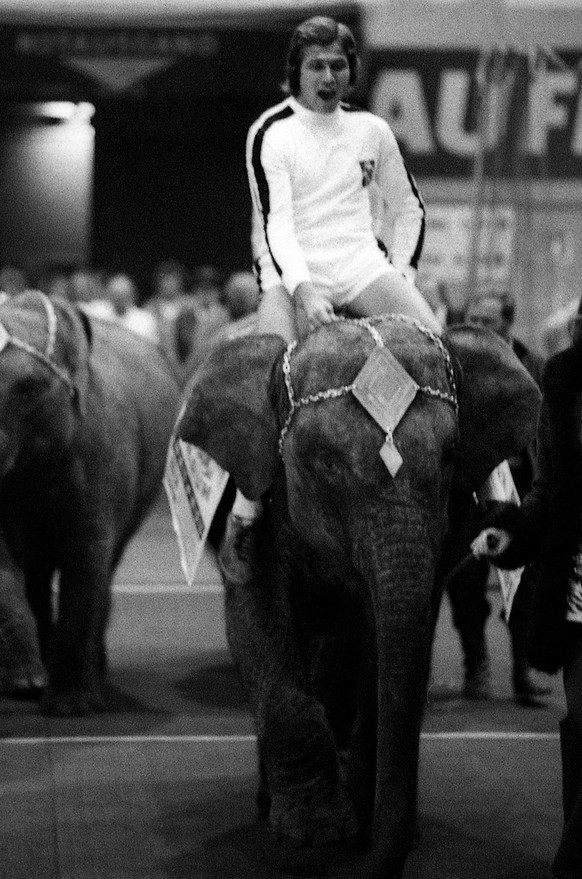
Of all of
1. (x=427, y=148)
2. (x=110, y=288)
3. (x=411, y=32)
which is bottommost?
(x=110, y=288)

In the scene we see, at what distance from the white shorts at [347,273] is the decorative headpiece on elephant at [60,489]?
1529 mm

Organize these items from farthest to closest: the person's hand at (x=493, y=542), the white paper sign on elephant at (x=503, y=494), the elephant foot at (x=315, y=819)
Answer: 1. the white paper sign on elephant at (x=503, y=494)
2. the elephant foot at (x=315, y=819)
3. the person's hand at (x=493, y=542)

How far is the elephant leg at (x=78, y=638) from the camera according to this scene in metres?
7.38

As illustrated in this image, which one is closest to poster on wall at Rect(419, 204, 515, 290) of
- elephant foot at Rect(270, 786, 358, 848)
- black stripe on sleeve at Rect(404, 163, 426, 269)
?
black stripe on sleeve at Rect(404, 163, 426, 269)

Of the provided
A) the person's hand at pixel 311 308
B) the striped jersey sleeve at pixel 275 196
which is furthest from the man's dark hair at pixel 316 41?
the person's hand at pixel 311 308

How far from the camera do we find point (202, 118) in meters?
20.1

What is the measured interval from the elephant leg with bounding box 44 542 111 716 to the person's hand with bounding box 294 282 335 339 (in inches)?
85.1

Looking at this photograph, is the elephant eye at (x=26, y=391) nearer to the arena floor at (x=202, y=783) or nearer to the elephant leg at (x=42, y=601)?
the elephant leg at (x=42, y=601)

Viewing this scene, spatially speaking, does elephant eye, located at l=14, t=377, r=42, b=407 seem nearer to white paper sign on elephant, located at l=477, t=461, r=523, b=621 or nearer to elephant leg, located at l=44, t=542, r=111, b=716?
elephant leg, located at l=44, t=542, r=111, b=716

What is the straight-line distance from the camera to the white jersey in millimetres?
5820

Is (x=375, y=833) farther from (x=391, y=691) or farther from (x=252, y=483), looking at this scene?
(x=252, y=483)

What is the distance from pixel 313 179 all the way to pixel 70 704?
8.46ft

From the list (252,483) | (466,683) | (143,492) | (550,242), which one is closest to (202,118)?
(550,242)

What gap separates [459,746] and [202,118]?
14161 millimetres
